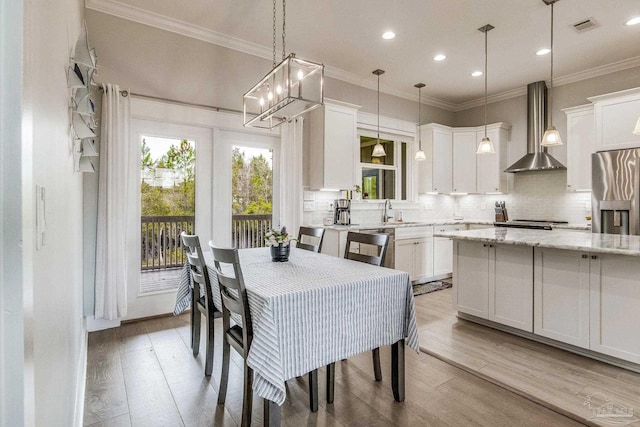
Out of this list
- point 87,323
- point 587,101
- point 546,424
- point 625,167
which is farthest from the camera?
point 587,101

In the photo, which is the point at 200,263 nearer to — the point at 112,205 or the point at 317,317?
the point at 317,317

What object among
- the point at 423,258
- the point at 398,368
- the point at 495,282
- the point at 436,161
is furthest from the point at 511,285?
the point at 436,161

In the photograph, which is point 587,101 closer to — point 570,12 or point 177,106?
point 570,12

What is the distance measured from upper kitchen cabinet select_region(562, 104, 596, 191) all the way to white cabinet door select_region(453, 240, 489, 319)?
107 inches

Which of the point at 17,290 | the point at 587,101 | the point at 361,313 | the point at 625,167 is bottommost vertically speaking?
the point at 361,313

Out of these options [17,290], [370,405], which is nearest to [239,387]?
[370,405]

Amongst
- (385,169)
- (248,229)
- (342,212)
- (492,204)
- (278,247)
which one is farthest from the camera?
(492,204)

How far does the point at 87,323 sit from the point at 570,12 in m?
5.83

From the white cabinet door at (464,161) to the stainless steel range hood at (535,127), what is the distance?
643 mm

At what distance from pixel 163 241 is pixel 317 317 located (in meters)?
2.64

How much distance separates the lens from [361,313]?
6.48 feet

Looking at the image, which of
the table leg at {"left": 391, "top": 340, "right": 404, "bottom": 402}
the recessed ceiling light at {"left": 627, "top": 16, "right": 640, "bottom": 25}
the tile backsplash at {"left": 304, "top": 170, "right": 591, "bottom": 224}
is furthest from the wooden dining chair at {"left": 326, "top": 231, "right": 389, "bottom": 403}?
the recessed ceiling light at {"left": 627, "top": 16, "right": 640, "bottom": 25}

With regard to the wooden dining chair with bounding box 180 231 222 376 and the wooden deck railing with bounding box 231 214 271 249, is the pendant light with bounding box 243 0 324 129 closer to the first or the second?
the wooden dining chair with bounding box 180 231 222 376

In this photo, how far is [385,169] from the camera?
5898 mm
